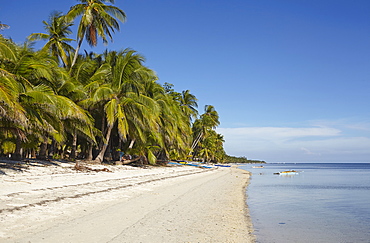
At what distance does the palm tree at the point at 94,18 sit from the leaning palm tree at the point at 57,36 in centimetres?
164

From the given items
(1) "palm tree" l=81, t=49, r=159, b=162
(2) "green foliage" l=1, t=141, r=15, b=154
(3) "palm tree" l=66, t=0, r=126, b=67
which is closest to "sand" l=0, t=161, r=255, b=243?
(2) "green foliage" l=1, t=141, r=15, b=154

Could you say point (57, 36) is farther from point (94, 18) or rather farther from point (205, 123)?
point (205, 123)

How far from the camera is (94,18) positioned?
71.8 ft

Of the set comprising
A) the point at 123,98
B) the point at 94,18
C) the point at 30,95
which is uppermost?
the point at 94,18

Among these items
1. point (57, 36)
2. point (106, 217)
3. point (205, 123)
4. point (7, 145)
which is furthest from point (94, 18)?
point (205, 123)

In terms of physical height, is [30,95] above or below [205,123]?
below

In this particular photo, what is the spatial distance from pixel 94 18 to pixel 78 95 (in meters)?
7.35

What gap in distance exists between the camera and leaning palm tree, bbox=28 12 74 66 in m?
22.6

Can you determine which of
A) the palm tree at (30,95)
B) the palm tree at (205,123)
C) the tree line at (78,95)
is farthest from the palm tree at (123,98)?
the palm tree at (205,123)

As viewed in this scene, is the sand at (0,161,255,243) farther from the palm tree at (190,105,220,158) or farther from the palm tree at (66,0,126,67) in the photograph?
the palm tree at (190,105,220,158)

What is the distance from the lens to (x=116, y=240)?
186 inches

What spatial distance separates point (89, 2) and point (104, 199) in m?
18.0

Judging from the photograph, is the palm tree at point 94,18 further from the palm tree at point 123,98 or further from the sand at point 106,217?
the sand at point 106,217

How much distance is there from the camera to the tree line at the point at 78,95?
1189cm
